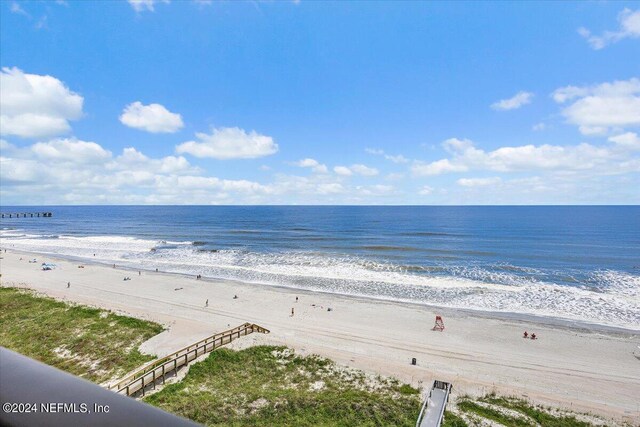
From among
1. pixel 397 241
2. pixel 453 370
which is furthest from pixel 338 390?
pixel 397 241

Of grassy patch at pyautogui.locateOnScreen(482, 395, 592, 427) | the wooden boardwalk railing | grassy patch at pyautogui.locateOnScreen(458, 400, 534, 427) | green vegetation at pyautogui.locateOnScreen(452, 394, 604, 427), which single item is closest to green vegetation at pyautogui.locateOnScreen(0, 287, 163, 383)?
the wooden boardwalk railing

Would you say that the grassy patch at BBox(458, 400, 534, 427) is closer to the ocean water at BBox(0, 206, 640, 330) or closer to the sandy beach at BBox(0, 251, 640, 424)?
the sandy beach at BBox(0, 251, 640, 424)

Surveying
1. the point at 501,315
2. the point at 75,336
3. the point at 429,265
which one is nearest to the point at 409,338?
the point at 501,315

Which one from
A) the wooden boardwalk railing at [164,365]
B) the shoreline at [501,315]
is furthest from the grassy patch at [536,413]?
the wooden boardwalk railing at [164,365]

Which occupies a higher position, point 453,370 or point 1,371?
point 1,371

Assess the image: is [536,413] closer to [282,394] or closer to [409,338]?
[409,338]

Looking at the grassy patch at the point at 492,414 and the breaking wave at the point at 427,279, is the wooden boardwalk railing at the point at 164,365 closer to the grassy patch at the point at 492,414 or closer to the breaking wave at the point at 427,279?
the grassy patch at the point at 492,414

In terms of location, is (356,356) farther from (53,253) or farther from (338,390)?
(53,253)

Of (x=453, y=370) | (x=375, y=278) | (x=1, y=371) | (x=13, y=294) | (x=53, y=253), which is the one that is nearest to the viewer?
(x=1, y=371)
